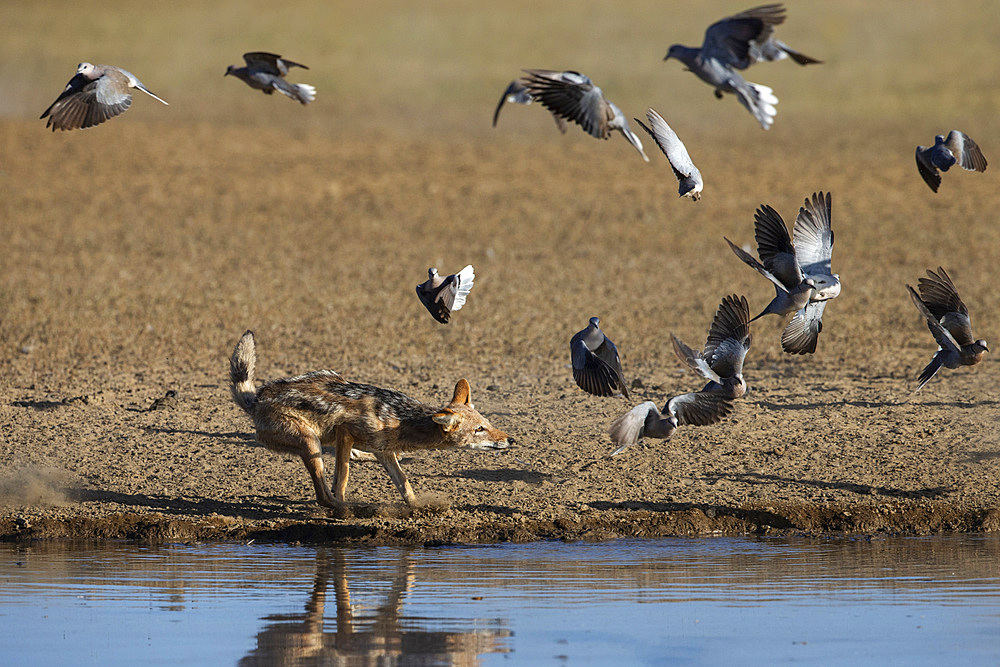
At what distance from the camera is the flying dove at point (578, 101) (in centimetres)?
760

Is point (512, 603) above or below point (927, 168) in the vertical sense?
below

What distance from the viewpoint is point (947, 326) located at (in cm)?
830

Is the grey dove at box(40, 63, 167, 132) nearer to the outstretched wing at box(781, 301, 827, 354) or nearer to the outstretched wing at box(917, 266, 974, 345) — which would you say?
the outstretched wing at box(781, 301, 827, 354)

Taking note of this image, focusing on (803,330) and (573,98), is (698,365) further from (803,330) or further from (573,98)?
(573,98)

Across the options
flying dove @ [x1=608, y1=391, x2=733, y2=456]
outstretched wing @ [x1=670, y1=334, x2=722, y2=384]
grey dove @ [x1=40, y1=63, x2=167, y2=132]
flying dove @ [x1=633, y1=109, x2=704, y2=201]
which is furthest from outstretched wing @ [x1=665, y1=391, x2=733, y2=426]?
grey dove @ [x1=40, y1=63, x2=167, y2=132]

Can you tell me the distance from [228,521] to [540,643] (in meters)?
3.28

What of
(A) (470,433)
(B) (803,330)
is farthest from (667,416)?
(A) (470,433)

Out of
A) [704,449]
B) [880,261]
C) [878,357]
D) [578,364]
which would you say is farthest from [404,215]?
[578,364]

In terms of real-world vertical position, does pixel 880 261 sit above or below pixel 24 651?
above

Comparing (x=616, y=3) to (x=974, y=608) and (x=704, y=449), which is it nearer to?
(x=704, y=449)

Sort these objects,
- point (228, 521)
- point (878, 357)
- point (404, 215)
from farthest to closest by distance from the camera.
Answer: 1. point (404, 215)
2. point (878, 357)
3. point (228, 521)

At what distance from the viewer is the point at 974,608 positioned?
6871 mm

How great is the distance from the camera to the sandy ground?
9.37m

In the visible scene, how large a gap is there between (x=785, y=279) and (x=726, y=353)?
59cm
